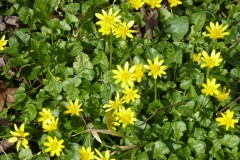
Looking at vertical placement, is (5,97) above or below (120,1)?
below

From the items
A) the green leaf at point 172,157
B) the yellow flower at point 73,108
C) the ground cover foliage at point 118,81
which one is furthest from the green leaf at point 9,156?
the green leaf at point 172,157

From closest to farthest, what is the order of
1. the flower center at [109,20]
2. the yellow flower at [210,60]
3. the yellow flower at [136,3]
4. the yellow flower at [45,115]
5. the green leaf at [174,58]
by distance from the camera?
the yellow flower at [45,115]
the yellow flower at [210,60]
the flower center at [109,20]
the green leaf at [174,58]
the yellow flower at [136,3]

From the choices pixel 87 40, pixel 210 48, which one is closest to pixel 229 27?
pixel 210 48

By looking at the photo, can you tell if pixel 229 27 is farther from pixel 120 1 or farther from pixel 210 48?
pixel 120 1

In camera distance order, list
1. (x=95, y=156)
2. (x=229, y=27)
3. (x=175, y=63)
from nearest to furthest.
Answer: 1. (x=95, y=156)
2. (x=175, y=63)
3. (x=229, y=27)

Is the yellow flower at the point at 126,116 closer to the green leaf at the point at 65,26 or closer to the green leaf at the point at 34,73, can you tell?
the green leaf at the point at 34,73

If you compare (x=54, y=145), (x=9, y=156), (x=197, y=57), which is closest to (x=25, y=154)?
(x=9, y=156)

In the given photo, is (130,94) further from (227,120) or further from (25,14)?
(25,14)
